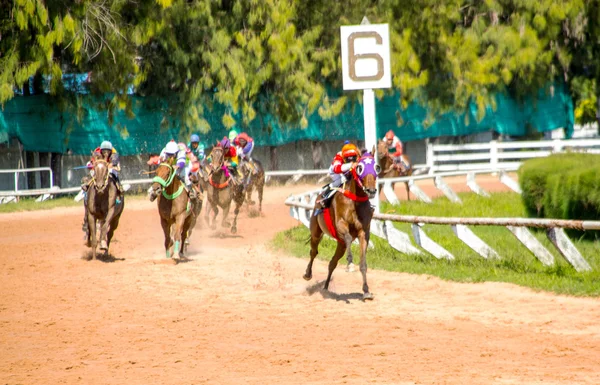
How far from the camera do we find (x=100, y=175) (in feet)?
54.1

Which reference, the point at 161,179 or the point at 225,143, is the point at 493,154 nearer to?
the point at 225,143

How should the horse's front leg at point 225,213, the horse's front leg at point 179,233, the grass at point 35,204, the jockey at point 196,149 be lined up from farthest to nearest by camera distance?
the grass at point 35,204, the horse's front leg at point 225,213, the jockey at point 196,149, the horse's front leg at point 179,233

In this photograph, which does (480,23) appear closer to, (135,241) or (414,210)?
(414,210)

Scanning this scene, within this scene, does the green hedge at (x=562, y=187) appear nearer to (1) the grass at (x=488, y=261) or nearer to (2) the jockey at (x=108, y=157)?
(1) the grass at (x=488, y=261)

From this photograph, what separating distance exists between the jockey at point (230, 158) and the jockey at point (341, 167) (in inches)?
316

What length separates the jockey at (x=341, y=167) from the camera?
1223cm

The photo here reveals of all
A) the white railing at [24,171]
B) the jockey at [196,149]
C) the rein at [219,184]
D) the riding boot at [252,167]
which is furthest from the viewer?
the white railing at [24,171]

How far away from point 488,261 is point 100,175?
6822 mm

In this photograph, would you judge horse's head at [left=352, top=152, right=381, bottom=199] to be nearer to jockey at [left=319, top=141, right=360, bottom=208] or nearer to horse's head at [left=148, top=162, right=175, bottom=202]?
jockey at [left=319, top=141, right=360, bottom=208]

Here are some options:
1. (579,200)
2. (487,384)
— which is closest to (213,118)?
(579,200)

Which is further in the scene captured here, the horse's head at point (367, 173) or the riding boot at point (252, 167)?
the riding boot at point (252, 167)

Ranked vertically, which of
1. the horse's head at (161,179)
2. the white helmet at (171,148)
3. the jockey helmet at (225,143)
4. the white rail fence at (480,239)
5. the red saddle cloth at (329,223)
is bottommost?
the white rail fence at (480,239)

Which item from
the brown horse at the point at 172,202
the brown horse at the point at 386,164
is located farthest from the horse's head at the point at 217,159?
the brown horse at the point at 386,164

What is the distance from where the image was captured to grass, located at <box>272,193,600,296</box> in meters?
12.7
